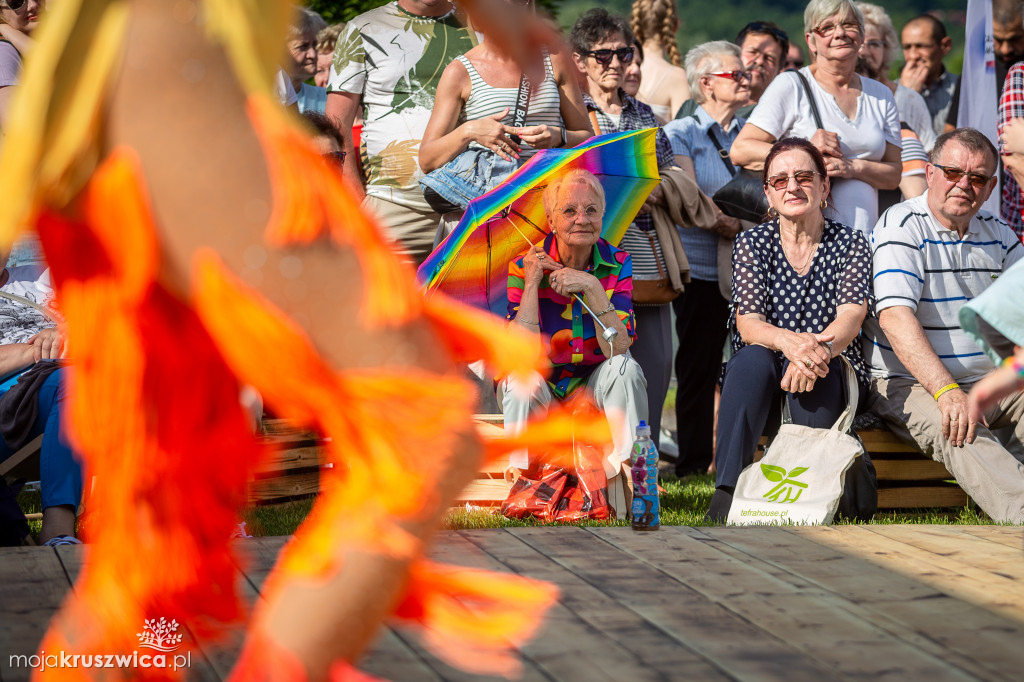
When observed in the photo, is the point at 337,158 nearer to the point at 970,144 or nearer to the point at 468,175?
the point at 468,175

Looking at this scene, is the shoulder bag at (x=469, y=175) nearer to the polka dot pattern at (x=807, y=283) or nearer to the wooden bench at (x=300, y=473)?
the wooden bench at (x=300, y=473)

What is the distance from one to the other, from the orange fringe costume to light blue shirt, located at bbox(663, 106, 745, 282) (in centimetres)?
403

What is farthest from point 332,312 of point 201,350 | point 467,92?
point 467,92

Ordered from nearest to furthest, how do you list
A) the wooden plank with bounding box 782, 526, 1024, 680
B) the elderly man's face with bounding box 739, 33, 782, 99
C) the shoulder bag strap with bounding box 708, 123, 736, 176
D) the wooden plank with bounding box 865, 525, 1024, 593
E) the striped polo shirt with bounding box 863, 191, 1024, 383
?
the wooden plank with bounding box 782, 526, 1024, 680 < the wooden plank with bounding box 865, 525, 1024, 593 < the striped polo shirt with bounding box 863, 191, 1024, 383 < the shoulder bag strap with bounding box 708, 123, 736, 176 < the elderly man's face with bounding box 739, 33, 782, 99

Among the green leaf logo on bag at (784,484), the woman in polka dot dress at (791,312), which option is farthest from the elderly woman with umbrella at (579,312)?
the green leaf logo on bag at (784,484)

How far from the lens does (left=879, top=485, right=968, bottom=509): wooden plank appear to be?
15.5 ft

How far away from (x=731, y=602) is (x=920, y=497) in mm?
2429

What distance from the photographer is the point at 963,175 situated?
4625mm

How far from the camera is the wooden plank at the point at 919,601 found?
2.31 meters

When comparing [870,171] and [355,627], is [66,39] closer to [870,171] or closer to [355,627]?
[355,627]

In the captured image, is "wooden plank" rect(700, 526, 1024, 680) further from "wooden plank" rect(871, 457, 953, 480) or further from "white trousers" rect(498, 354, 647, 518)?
"wooden plank" rect(871, 457, 953, 480)

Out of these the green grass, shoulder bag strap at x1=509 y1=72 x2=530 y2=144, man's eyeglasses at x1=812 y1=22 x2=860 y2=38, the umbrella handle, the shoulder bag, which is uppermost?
man's eyeglasses at x1=812 y1=22 x2=860 y2=38

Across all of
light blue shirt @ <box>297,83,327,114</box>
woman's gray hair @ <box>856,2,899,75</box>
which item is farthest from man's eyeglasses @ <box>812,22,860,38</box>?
light blue shirt @ <box>297,83,327,114</box>

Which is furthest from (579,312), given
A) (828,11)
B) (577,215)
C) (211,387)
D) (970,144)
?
(211,387)
